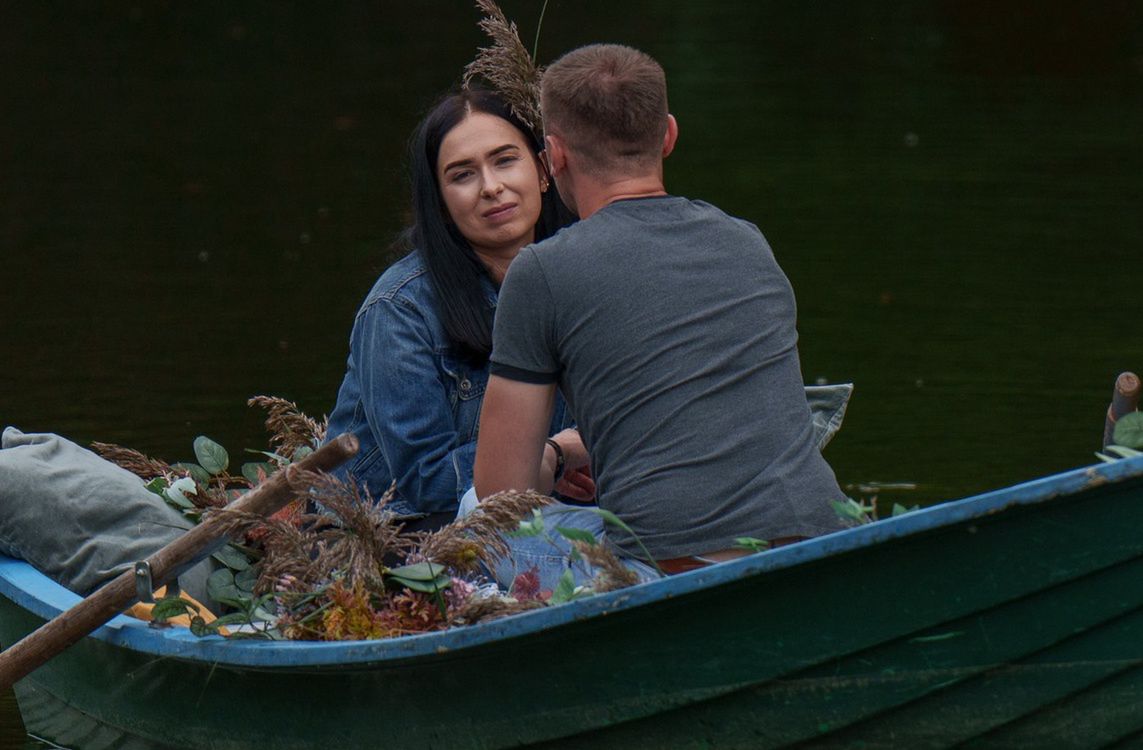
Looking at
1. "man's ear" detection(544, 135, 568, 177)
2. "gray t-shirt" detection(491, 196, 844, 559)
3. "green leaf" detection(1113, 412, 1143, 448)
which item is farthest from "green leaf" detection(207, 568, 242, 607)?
"green leaf" detection(1113, 412, 1143, 448)

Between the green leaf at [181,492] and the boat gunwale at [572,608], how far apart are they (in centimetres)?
38

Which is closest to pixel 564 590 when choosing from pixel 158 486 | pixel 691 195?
pixel 158 486

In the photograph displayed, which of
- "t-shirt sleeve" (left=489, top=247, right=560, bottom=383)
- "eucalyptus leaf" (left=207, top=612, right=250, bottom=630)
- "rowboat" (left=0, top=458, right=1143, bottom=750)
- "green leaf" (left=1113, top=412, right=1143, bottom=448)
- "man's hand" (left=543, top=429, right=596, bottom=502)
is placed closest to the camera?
"rowboat" (left=0, top=458, right=1143, bottom=750)

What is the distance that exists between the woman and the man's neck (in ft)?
2.22

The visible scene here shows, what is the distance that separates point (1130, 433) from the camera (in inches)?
A: 126

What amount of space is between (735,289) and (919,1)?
17249mm

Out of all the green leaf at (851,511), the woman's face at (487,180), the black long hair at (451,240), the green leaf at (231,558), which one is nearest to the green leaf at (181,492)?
the green leaf at (231,558)

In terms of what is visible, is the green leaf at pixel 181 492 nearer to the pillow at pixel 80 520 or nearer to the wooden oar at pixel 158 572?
the pillow at pixel 80 520

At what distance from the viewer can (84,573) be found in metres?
4.14

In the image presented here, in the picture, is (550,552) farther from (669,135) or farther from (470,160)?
(470,160)

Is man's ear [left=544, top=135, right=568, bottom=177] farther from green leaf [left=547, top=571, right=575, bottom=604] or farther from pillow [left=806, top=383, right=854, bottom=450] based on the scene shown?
pillow [left=806, top=383, right=854, bottom=450]

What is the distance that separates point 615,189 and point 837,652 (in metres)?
0.85

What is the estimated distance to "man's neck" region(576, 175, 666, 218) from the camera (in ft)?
11.1

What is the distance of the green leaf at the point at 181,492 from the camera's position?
436 centimetres
